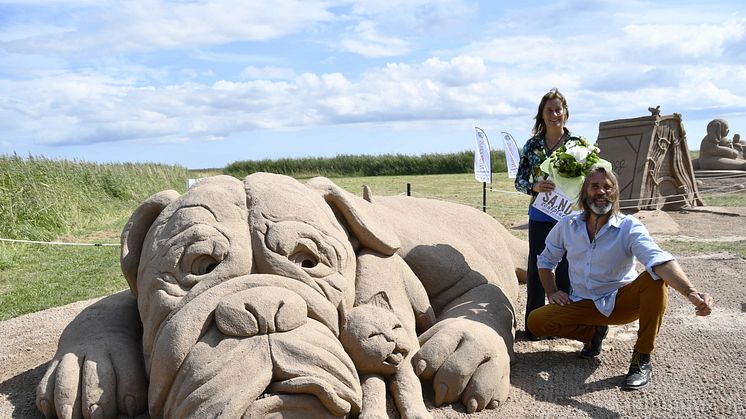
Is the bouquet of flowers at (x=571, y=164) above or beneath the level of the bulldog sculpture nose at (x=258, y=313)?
above

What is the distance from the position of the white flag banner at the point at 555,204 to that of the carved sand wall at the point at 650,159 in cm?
990

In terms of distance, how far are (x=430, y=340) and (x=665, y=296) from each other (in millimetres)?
1667

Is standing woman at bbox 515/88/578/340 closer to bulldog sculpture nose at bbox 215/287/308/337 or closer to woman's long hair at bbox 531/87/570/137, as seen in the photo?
woman's long hair at bbox 531/87/570/137

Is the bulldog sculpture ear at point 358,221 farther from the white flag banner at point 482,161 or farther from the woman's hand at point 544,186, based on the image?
the white flag banner at point 482,161

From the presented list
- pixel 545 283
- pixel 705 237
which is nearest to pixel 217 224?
pixel 545 283

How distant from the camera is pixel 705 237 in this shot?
12.3m

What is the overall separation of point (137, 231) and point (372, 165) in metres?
32.0

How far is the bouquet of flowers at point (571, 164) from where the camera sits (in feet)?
17.5

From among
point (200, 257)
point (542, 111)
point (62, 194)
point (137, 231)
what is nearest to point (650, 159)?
point (542, 111)

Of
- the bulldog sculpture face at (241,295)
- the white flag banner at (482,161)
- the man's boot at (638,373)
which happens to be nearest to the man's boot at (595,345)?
the man's boot at (638,373)

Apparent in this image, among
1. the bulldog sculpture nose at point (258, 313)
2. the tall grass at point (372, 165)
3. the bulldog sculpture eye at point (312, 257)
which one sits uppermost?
the bulldog sculpture eye at point (312, 257)

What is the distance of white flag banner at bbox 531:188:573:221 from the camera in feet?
18.2

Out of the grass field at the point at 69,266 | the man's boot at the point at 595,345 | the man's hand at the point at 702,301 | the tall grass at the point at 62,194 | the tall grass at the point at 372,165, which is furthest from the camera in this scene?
the tall grass at the point at 372,165

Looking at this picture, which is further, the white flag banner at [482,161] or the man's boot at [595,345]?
the white flag banner at [482,161]
